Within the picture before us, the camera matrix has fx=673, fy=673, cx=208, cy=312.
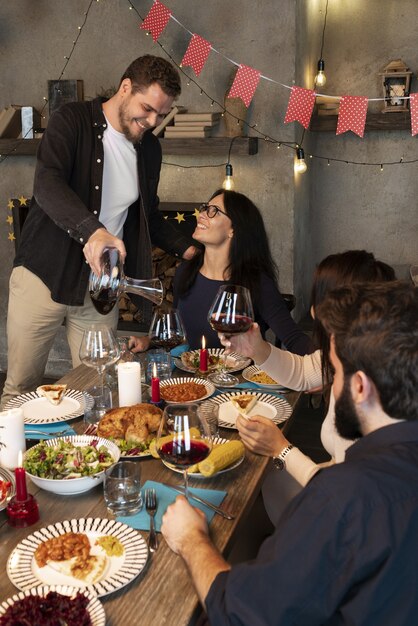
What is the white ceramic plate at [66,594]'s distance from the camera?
3.42 feet

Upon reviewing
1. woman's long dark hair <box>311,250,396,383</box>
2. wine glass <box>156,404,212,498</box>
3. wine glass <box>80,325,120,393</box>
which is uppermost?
woman's long dark hair <box>311,250,396,383</box>

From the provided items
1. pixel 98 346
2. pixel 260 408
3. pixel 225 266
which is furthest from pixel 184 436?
pixel 225 266

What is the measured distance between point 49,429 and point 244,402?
55 cm

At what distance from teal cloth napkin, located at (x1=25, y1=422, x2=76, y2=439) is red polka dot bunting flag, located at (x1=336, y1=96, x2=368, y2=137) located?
92.3 inches

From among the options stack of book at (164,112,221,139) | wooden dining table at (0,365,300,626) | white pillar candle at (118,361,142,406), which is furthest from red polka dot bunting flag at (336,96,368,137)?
wooden dining table at (0,365,300,626)

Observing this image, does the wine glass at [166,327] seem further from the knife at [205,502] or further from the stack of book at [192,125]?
the stack of book at [192,125]

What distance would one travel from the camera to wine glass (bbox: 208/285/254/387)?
1.82 m

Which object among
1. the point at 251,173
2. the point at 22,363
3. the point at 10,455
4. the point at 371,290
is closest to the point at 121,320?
the point at 251,173

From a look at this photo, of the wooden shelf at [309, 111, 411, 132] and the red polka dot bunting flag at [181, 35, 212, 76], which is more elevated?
the red polka dot bunting flag at [181, 35, 212, 76]

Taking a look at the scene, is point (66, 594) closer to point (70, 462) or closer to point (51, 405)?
point (70, 462)

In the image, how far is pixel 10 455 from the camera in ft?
5.01

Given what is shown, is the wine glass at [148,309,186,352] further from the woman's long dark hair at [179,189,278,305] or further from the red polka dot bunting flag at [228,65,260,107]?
the red polka dot bunting flag at [228,65,260,107]

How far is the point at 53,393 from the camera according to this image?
1907 mm

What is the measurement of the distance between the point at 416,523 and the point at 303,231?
3.26m
